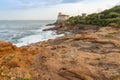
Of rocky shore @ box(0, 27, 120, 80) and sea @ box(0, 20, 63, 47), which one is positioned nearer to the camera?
rocky shore @ box(0, 27, 120, 80)

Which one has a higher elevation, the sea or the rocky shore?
the rocky shore

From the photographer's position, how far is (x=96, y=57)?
1063 cm

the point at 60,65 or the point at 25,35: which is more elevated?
the point at 60,65

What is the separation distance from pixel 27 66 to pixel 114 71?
3.01 metres

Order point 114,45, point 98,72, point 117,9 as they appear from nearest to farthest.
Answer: point 98,72 < point 114,45 < point 117,9

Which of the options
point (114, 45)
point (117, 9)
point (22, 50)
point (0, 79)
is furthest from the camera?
point (117, 9)

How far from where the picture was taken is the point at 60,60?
1006cm

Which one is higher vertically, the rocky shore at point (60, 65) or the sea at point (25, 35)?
the rocky shore at point (60, 65)

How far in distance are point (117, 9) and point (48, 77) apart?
3889cm

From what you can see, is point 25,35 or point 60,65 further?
point 25,35

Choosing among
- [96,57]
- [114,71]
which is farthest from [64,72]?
[96,57]

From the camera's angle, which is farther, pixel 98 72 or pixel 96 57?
pixel 96 57

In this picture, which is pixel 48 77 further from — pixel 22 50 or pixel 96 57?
pixel 22 50

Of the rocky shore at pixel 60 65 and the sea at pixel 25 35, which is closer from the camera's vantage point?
the rocky shore at pixel 60 65
